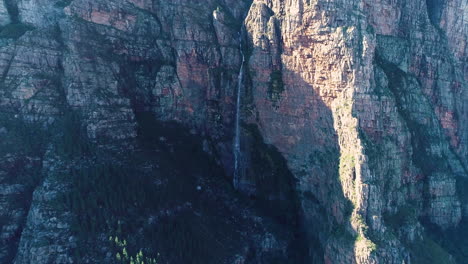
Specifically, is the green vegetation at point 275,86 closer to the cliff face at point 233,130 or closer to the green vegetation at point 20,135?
the cliff face at point 233,130

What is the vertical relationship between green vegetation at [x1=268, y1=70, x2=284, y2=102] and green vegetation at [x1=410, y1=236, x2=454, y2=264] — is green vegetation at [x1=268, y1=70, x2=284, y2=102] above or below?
above

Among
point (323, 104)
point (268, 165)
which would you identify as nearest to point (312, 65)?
point (323, 104)

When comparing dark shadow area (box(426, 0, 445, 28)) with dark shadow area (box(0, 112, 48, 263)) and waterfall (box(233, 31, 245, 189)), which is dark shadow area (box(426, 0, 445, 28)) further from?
dark shadow area (box(0, 112, 48, 263))

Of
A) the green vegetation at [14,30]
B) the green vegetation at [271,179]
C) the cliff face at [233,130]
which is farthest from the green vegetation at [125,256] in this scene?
the green vegetation at [14,30]

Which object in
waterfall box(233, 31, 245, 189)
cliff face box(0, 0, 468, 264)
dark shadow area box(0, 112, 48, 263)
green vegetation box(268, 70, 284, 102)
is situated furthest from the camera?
waterfall box(233, 31, 245, 189)

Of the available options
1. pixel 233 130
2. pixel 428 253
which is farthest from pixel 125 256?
pixel 428 253

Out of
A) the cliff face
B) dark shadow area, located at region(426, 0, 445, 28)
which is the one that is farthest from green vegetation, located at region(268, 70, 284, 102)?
dark shadow area, located at region(426, 0, 445, 28)

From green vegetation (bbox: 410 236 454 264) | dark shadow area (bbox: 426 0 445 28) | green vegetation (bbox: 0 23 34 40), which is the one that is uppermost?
dark shadow area (bbox: 426 0 445 28)
